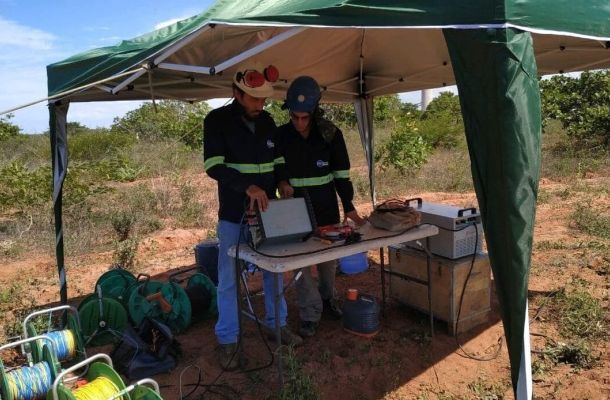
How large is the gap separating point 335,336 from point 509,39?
2.72 meters

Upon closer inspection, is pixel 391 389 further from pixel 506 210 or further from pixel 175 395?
pixel 506 210

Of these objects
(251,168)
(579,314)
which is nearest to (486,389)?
(579,314)

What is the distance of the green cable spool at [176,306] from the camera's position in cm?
426

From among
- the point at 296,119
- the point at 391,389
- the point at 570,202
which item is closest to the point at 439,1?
the point at 296,119

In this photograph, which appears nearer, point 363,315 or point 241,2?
point 241,2

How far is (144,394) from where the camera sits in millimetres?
2385

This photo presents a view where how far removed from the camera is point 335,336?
13.3ft

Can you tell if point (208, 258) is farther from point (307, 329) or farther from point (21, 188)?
point (21, 188)

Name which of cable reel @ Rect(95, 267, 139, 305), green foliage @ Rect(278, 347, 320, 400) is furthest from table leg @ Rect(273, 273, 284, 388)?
cable reel @ Rect(95, 267, 139, 305)

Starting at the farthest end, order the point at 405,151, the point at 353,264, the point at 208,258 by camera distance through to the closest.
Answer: the point at 405,151, the point at 353,264, the point at 208,258

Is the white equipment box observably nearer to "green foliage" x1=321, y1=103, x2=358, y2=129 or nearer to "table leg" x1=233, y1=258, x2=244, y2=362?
"table leg" x1=233, y1=258, x2=244, y2=362

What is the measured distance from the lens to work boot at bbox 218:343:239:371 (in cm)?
361

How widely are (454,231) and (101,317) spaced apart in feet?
9.55

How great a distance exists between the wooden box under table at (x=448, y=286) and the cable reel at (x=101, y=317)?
235cm
